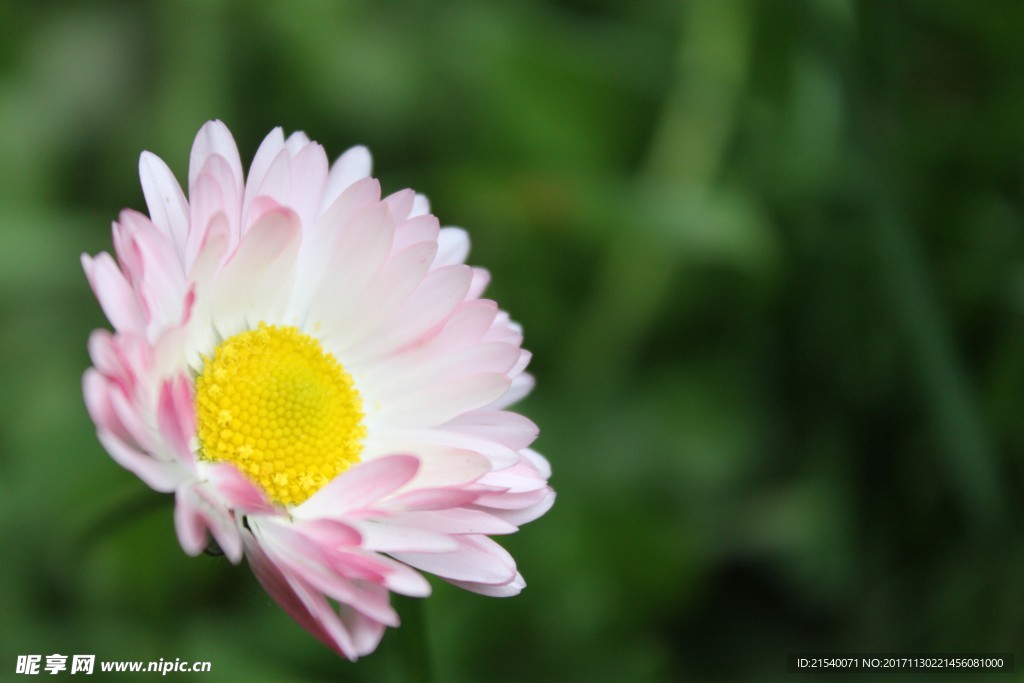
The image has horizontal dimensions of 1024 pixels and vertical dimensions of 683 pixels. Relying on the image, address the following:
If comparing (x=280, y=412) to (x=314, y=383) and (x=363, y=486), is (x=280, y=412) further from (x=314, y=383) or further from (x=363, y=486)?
(x=363, y=486)

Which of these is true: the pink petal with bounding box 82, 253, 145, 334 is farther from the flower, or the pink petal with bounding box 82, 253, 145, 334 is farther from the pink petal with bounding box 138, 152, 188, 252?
the pink petal with bounding box 138, 152, 188, 252

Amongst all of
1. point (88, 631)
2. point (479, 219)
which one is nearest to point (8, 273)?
point (88, 631)

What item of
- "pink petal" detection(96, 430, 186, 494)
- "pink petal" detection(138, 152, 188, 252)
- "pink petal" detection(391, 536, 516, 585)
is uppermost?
"pink petal" detection(138, 152, 188, 252)

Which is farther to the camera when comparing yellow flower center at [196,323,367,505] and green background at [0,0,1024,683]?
green background at [0,0,1024,683]

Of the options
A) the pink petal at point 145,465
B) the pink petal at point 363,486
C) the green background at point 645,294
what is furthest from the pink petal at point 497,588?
Answer: the green background at point 645,294

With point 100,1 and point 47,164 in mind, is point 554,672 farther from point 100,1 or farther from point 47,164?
point 100,1

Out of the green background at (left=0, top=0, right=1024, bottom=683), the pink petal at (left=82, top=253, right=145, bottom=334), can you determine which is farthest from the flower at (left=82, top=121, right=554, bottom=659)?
the green background at (left=0, top=0, right=1024, bottom=683)

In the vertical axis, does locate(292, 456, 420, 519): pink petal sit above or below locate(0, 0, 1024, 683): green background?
below

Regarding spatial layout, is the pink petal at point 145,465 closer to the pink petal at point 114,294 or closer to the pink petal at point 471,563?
the pink petal at point 114,294
